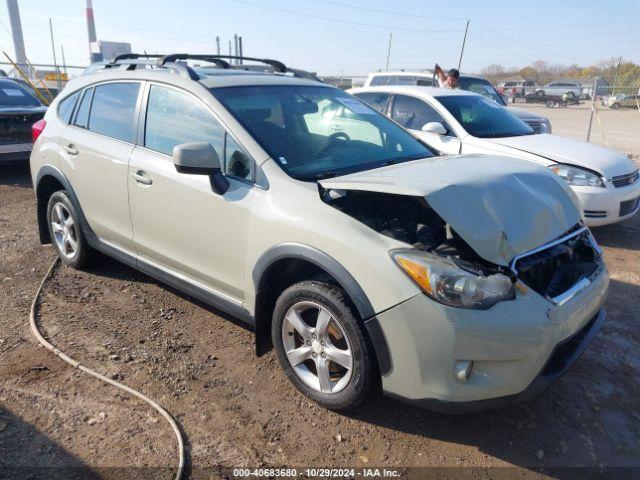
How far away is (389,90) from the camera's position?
7.31 metres

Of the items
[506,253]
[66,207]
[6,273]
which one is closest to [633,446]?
[506,253]

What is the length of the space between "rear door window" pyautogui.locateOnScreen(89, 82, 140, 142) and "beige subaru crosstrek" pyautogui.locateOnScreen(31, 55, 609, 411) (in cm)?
2

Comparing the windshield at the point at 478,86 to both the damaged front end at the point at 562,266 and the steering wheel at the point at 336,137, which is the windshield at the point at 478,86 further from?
the damaged front end at the point at 562,266

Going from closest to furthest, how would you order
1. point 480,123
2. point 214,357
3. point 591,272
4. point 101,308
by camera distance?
point 591,272, point 214,357, point 101,308, point 480,123

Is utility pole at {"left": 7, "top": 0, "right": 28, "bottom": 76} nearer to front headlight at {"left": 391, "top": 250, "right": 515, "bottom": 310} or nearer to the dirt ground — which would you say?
the dirt ground

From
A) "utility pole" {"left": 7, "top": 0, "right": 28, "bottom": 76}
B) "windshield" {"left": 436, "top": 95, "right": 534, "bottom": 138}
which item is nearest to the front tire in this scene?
"windshield" {"left": 436, "top": 95, "right": 534, "bottom": 138}

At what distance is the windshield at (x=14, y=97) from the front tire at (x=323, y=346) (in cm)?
784

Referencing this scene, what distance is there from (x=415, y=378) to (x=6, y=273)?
408 centimetres

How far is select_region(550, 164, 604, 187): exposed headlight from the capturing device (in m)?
5.57

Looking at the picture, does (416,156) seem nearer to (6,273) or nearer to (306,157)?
(306,157)

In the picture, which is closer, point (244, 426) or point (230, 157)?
point (244, 426)

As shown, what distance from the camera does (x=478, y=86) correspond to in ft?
37.0

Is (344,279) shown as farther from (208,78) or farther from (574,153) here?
(574,153)

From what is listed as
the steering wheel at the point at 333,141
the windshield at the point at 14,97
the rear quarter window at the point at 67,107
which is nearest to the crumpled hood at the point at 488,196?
the steering wheel at the point at 333,141
